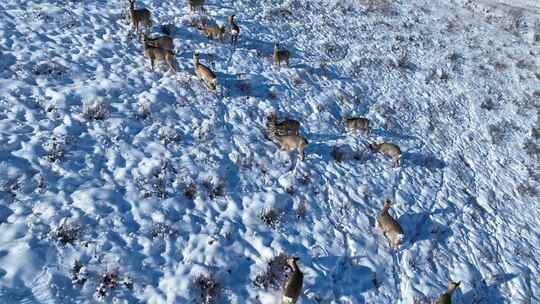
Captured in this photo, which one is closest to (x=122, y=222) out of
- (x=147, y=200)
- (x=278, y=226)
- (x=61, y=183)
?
(x=147, y=200)

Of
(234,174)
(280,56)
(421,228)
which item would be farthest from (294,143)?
(280,56)

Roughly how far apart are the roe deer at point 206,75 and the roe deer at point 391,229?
676 cm

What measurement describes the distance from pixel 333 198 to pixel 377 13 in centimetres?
1987

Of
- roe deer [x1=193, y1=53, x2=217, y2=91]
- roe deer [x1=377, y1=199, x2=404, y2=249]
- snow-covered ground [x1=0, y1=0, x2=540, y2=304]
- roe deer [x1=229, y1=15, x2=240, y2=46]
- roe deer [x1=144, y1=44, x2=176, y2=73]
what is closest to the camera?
snow-covered ground [x1=0, y1=0, x2=540, y2=304]

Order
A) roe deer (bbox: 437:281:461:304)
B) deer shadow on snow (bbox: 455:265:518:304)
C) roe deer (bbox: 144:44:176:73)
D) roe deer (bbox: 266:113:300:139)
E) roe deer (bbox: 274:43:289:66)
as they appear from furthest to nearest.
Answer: roe deer (bbox: 274:43:289:66)
roe deer (bbox: 144:44:176:73)
roe deer (bbox: 266:113:300:139)
deer shadow on snow (bbox: 455:265:518:304)
roe deer (bbox: 437:281:461:304)

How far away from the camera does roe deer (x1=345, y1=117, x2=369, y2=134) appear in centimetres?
1567

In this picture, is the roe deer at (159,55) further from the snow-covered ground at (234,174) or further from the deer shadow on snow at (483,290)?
the deer shadow on snow at (483,290)

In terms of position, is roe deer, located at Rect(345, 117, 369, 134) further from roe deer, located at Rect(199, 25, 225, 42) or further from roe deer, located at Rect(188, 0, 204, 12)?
roe deer, located at Rect(188, 0, 204, 12)

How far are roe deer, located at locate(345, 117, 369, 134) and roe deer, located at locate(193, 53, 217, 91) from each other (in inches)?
187

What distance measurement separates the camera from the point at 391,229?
457 inches

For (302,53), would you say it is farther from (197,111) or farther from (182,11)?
(197,111)

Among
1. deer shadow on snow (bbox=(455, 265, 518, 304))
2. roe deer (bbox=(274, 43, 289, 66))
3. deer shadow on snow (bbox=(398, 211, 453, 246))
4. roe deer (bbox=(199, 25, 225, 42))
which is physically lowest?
deer shadow on snow (bbox=(455, 265, 518, 304))

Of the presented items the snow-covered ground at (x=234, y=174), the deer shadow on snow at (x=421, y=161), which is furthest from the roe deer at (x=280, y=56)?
the deer shadow on snow at (x=421, y=161)

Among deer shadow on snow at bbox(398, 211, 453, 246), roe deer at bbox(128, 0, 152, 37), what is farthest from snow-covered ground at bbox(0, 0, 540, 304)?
roe deer at bbox(128, 0, 152, 37)
